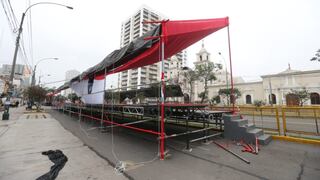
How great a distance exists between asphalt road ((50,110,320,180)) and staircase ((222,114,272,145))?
13.0 inches

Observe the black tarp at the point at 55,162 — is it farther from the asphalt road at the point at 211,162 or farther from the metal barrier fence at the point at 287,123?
the metal barrier fence at the point at 287,123

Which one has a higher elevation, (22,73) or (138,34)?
(138,34)

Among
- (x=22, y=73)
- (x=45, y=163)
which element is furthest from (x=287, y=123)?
(x=22, y=73)

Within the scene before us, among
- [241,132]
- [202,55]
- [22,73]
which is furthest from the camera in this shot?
[202,55]

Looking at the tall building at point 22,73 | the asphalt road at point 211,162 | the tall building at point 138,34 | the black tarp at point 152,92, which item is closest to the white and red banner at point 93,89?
the black tarp at point 152,92

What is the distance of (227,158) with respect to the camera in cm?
362

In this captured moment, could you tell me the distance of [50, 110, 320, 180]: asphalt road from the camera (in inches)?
110

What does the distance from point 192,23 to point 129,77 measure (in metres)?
75.4

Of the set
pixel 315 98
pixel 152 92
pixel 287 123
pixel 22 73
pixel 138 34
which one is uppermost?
pixel 138 34

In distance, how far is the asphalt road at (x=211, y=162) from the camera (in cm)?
278

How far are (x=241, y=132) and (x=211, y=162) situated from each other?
2.23m

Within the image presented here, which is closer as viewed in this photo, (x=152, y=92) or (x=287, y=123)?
(x=152, y=92)

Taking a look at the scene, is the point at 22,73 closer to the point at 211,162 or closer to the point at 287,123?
the point at 211,162

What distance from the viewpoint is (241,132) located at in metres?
5.01
